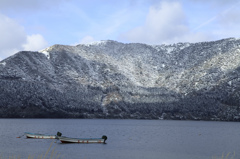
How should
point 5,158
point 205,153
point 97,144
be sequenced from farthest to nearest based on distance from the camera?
1. point 97,144
2. point 205,153
3. point 5,158

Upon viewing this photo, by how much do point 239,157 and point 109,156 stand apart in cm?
3445

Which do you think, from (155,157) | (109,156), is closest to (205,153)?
(155,157)

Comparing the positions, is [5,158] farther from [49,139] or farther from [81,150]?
[49,139]

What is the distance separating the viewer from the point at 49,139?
13125cm

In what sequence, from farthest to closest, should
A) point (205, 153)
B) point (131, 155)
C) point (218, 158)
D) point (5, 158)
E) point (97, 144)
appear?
point (97, 144), point (205, 153), point (131, 155), point (218, 158), point (5, 158)

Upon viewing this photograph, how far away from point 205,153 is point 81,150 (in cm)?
3683

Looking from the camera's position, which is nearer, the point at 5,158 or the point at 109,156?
the point at 5,158

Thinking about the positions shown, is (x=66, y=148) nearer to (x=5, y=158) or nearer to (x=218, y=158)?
(x=5, y=158)

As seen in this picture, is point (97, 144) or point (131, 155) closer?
point (131, 155)

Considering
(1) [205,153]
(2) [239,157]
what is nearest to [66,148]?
(1) [205,153]

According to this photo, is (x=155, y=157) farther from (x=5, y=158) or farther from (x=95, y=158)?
(x=5, y=158)

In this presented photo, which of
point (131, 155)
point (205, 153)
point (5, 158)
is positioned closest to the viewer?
point (5, 158)

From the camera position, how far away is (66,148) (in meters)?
102

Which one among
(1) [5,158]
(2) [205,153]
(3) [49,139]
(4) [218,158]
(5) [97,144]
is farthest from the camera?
(3) [49,139]
